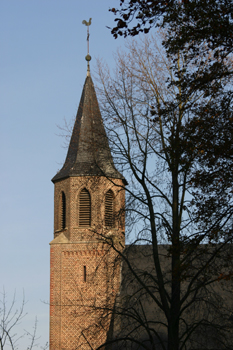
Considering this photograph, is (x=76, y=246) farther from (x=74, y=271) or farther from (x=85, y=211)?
(x=85, y=211)

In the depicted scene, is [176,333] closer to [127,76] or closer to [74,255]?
[127,76]

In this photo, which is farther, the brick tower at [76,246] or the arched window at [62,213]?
the arched window at [62,213]

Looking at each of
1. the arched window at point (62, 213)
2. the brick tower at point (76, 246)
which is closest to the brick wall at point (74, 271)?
the brick tower at point (76, 246)

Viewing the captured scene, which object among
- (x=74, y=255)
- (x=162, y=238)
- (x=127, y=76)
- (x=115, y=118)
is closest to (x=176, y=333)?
(x=162, y=238)

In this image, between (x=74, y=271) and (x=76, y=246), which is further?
(x=76, y=246)

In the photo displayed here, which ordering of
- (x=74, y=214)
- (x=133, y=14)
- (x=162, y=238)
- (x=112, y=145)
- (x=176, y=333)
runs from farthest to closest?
(x=74, y=214), (x=112, y=145), (x=162, y=238), (x=176, y=333), (x=133, y=14)

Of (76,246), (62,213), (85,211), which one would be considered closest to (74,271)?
(76,246)

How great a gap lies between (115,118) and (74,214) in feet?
31.6

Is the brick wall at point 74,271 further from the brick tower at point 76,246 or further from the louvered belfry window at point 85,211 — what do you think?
the louvered belfry window at point 85,211

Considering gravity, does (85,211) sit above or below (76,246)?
above

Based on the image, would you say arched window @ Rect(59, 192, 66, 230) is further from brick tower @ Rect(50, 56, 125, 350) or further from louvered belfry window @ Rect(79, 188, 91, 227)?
louvered belfry window @ Rect(79, 188, 91, 227)

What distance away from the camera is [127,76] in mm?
16625

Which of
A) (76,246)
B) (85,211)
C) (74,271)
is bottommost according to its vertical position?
(74,271)

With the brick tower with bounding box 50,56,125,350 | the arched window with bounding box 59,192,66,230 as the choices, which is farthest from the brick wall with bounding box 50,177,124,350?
the arched window with bounding box 59,192,66,230
